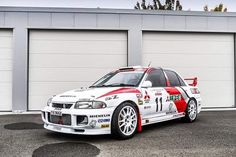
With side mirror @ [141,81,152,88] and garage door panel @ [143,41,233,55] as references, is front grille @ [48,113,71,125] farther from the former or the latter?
garage door panel @ [143,41,233,55]

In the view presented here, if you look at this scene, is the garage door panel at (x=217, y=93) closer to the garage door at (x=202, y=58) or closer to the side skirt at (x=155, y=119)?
the garage door at (x=202, y=58)

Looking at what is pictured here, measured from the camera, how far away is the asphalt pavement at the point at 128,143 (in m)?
4.29

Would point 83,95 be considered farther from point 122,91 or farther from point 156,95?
point 156,95

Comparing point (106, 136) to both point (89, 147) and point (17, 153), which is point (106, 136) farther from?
point (17, 153)

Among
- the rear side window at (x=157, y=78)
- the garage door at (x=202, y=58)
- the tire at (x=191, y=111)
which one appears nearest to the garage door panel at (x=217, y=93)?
the garage door at (x=202, y=58)

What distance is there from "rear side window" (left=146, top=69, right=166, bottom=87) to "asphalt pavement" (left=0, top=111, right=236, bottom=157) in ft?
3.57

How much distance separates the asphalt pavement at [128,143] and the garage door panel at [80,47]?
459cm

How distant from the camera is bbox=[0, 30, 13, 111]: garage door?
10219 millimetres

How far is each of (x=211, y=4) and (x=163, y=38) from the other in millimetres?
21785

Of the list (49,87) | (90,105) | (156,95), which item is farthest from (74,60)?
(90,105)

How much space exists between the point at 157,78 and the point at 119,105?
1677 millimetres

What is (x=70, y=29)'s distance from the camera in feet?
34.3

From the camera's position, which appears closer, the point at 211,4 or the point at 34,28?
the point at 34,28

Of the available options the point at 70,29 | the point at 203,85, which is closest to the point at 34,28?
the point at 70,29
